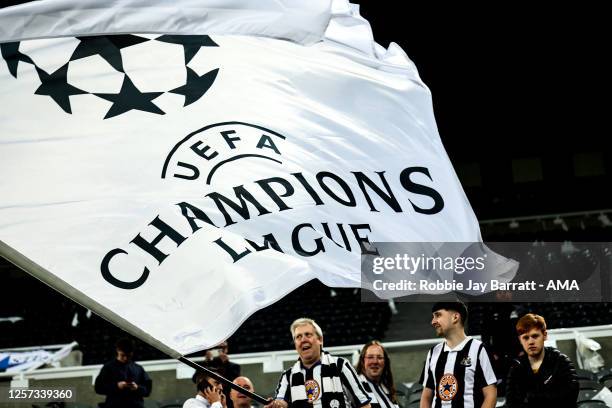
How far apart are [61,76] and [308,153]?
1360mm

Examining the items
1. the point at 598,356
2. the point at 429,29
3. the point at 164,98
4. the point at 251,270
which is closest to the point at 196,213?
the point at 251,270

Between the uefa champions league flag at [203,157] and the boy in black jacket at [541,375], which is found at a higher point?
the uefa champions league flag at [203,157]

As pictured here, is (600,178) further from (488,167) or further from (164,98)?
(164,98)

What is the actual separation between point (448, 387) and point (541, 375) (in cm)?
67

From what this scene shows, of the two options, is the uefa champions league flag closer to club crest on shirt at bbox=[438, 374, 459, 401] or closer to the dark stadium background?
club crest on shirt at bbox=[438, 374, 459, 401]

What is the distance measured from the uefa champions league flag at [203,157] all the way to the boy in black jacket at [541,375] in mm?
1035

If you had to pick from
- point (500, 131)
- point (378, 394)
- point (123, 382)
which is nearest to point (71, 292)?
point (378, 394)

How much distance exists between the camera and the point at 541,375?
6.18 m

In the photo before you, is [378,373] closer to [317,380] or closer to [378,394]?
[378,394]

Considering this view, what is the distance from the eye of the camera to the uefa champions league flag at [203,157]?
4.59 metres

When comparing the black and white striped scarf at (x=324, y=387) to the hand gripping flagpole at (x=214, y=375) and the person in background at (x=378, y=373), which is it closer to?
the person in background at (x=378, y=373)

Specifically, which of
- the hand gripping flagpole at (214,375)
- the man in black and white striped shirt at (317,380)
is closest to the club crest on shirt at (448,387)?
the man in black and white striped shirt at (317,380)

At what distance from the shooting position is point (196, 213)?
487 cm

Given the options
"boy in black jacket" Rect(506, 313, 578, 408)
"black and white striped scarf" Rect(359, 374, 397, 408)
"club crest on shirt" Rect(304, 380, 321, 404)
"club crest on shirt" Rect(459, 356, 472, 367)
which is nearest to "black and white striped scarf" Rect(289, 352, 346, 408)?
"club crest on shirt" Rect(304, 380, 321, 404)
